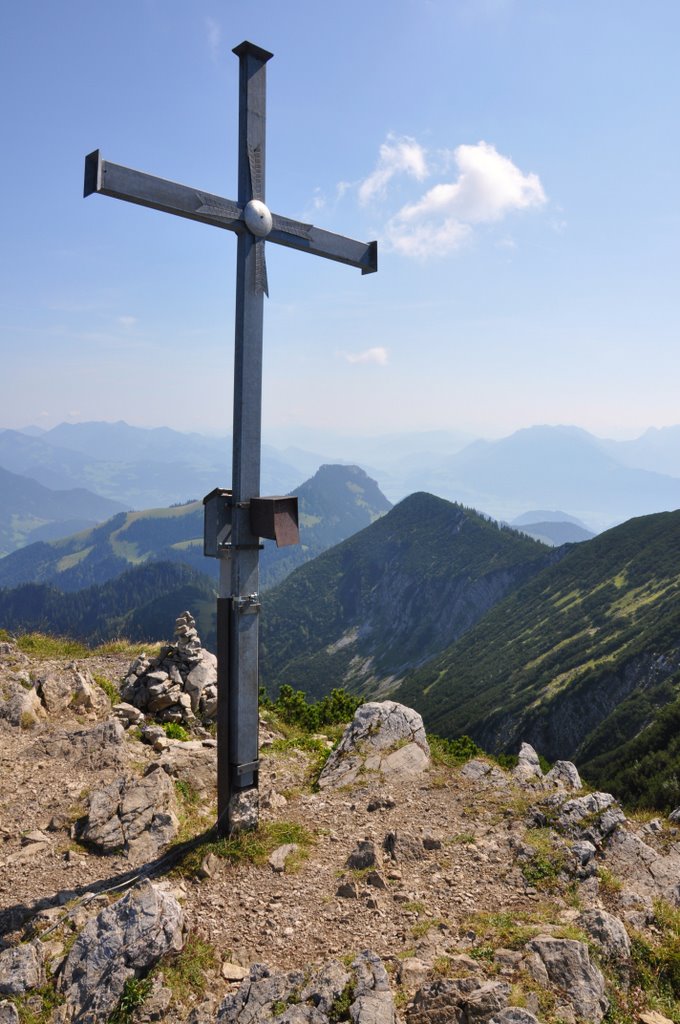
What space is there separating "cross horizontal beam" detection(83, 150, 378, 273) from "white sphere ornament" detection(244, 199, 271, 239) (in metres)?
0.10

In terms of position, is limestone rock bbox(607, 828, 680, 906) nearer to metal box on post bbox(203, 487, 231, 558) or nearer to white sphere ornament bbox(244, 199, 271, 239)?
metal box on post bbox(203, 487, 231, 558)

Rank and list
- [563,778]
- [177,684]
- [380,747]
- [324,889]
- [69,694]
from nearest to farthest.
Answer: [324,889] → [563,778] → [380,747] → [69,694] → [177,684]

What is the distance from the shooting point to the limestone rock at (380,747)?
1190cm

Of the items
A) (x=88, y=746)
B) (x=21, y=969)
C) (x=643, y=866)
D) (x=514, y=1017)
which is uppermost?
(x=88, y=746)

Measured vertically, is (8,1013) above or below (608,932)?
below

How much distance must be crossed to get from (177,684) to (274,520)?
27.9 feet

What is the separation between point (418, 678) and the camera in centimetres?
17588

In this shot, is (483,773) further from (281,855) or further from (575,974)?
(575,974)

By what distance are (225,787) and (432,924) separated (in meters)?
3.35

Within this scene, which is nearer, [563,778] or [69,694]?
[563,778]

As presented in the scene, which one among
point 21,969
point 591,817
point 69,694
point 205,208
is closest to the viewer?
point 21,969

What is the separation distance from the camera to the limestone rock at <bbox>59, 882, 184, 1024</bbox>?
598 cm

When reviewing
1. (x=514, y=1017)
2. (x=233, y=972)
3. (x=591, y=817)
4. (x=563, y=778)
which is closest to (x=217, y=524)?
(x=233, y=972)

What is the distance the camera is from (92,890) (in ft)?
25.3
